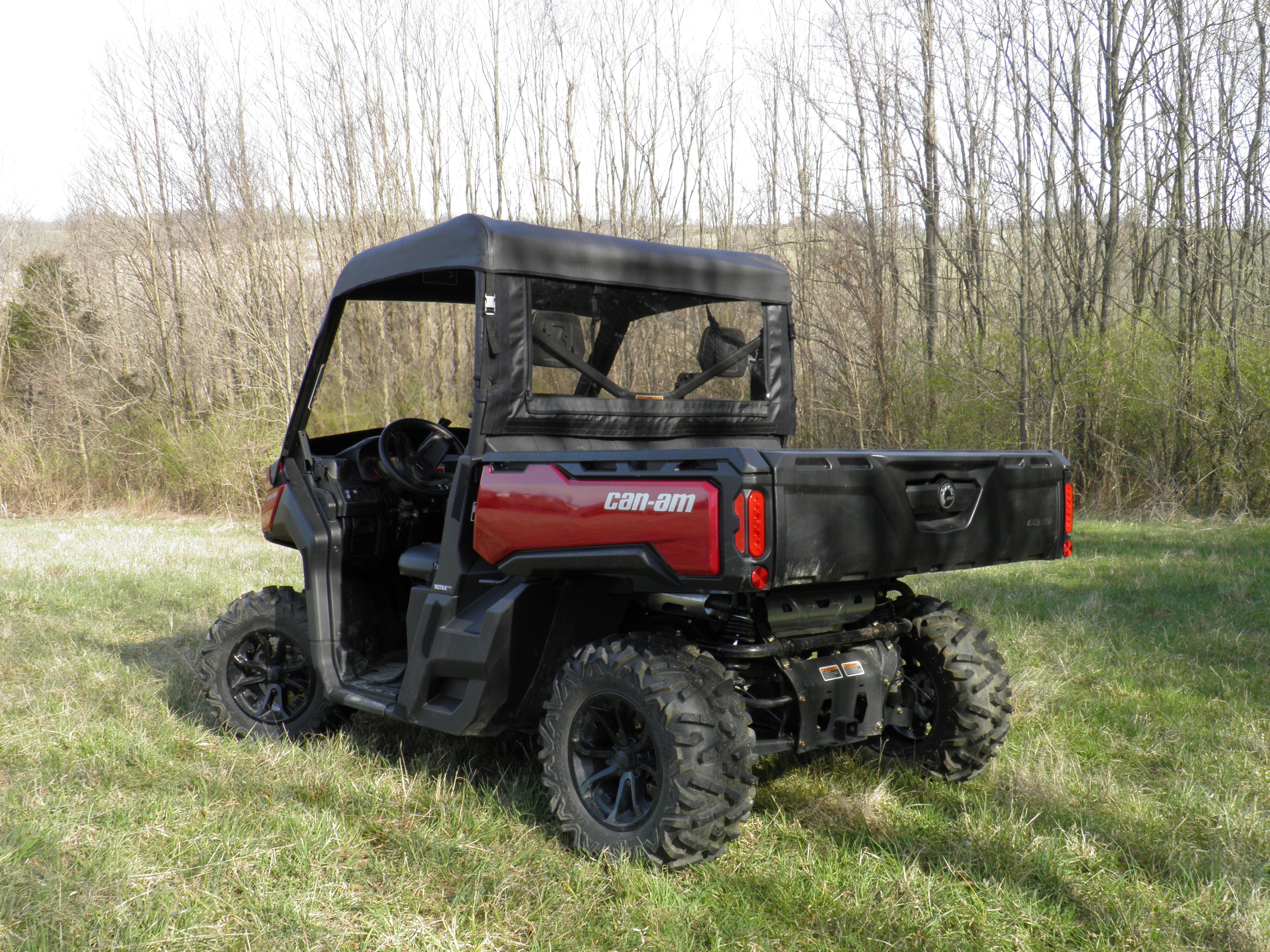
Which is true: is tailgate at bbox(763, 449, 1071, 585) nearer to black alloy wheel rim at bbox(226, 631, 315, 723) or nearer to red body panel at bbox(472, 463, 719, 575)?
red body panel at bbox(472, 463, 719, 575)

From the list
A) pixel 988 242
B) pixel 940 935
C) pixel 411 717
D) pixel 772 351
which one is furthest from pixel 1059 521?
pixel 988 242

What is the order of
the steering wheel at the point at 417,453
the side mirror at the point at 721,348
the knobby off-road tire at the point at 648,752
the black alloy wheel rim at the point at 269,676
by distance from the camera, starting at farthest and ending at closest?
the black alloy wheel rim at the point at 269,676 < the steering wheel at the point at 417,453 < the side mirror at the point at 721,348 < the knobby off-road tire at the point at 648,752

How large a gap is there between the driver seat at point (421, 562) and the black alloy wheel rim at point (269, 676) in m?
0.86

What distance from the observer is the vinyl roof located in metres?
3.54

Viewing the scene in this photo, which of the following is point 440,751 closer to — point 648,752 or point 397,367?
point 648,752

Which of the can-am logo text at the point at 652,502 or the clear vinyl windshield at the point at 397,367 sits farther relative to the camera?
the clear vinyl windshield at the point at 397,367

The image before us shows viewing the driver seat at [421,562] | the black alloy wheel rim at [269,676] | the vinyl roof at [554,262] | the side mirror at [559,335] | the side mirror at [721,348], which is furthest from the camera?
the black alloy wheel rim at [269,676]

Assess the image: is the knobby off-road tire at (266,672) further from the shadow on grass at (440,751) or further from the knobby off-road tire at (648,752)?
the knobby off-road tire at (648,752)

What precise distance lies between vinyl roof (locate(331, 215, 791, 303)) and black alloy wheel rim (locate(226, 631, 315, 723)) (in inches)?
63.5

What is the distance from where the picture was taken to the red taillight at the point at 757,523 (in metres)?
2.76

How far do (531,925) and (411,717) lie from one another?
1.10m

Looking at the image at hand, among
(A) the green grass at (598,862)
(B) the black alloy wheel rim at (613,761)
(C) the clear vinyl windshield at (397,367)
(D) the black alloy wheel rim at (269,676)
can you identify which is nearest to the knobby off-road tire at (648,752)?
(B) the black alloy wheel rim at (613,761)

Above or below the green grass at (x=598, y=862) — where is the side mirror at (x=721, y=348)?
above

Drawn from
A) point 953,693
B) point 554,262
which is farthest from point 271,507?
point 953,693
